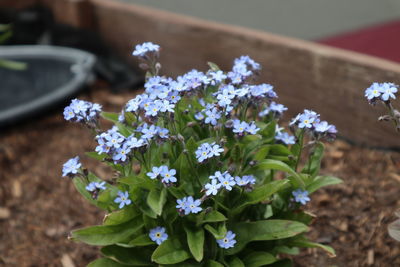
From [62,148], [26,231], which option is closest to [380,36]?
[62,148]

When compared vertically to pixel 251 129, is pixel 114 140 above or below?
below

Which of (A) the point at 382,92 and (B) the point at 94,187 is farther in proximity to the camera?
(B) the point at 94,187

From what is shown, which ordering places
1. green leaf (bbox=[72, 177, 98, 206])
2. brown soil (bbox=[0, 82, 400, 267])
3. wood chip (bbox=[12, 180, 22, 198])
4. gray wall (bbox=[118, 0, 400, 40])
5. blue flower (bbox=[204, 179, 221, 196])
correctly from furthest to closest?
gray wall (bbox=[118, 0, 400, 40]) < wood chip (bbox=[12, 180, 22, 198]) < brown soil (bbox=[0, 82, 400, 267]) < green leaf (bbox=[72, 177, 98, 206]) < blue flower (bbox=[204, 179, 221, 196])

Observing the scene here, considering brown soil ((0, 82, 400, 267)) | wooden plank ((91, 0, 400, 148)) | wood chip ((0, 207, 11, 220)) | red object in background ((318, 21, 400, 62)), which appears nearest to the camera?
brown soil ((0, 82, 400, 267))

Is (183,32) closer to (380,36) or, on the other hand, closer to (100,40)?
(100,40)

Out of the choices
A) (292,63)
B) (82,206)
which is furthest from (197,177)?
(292,63)

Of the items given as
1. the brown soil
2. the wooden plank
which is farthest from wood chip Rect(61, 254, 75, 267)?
the wooden plank

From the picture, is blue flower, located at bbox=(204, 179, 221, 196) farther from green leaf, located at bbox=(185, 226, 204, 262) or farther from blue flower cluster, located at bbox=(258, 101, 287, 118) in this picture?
blue flower cluster, located at bbox=(258, 101, 287, 118)

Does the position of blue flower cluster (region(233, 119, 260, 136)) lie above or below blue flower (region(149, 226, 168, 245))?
above

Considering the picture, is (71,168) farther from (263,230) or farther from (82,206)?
(82,206)
